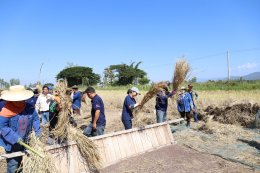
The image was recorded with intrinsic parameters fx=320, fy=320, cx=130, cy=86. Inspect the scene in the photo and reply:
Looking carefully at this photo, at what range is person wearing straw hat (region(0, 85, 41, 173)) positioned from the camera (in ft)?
13.1

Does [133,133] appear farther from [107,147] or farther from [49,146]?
[49,146]

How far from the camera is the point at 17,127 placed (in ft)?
13.6

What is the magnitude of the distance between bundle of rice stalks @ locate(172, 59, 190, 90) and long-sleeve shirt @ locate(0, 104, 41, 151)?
172 inches

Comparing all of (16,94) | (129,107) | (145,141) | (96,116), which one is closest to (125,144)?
(145,141)

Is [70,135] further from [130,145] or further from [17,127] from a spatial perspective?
[130,145]

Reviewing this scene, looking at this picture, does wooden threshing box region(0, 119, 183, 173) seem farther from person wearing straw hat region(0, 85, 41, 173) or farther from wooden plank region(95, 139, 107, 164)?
person wearing straw hat region(0, 85, 41, 173)

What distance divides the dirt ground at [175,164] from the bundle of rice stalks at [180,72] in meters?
2.03

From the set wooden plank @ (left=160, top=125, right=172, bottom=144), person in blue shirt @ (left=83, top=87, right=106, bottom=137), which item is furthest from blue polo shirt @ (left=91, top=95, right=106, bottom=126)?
wooden plank @ (left=160, top=125, right=172, bottom=144)

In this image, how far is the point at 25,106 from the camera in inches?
166

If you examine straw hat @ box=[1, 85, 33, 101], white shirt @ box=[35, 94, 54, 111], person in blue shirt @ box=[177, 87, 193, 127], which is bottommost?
person in blue shirt @ box=[177, 87, 193, 127]

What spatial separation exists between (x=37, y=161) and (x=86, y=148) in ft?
3.36

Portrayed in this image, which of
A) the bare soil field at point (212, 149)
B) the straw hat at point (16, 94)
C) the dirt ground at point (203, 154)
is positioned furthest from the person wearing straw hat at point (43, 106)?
the straw hat at point (16, 94)

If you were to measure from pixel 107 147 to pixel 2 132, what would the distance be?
6.97 feet

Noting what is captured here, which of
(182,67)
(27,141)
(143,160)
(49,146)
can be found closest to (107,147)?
(143,160)
